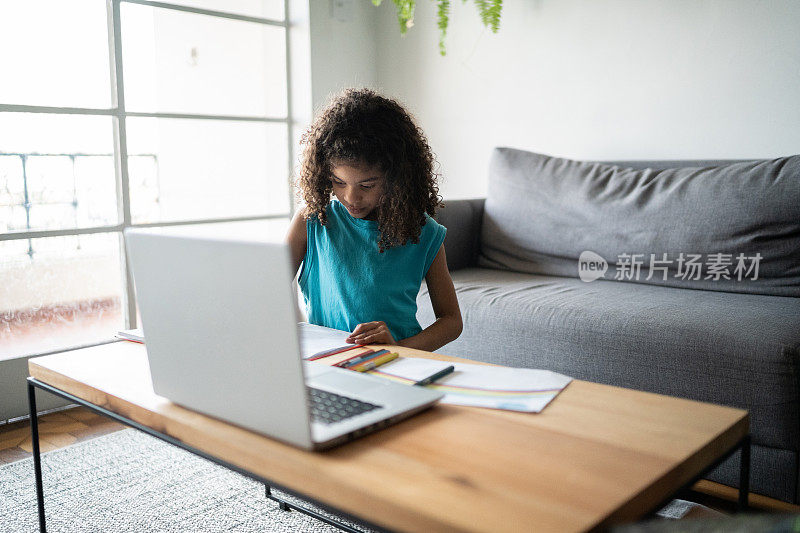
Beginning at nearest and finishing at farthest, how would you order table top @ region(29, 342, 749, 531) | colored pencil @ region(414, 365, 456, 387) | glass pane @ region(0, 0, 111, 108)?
table top @ region(29, 342, 749, 531), colored pencil @ region(414, 365, 456, 387), glass pane @ region(0, 0, 111, 108)

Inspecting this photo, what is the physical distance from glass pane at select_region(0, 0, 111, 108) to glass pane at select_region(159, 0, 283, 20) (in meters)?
0.38

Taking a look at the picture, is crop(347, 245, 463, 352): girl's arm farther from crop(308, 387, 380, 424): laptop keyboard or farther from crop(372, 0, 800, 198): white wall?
crop(372, 0, 800, 198): white wall

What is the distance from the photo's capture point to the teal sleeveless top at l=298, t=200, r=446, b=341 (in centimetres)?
137

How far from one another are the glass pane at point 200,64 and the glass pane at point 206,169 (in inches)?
3.0

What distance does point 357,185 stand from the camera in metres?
1.27

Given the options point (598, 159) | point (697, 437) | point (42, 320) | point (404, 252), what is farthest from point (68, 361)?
point (598, 159)

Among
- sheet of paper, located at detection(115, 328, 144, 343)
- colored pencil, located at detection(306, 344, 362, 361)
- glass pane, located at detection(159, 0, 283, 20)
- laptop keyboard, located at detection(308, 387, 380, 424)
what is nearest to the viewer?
laptop keyboard, located at detection(308, 387, 380, 424)

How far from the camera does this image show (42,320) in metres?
2.38

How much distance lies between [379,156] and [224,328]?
66 cm

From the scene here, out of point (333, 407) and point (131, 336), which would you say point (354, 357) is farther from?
point (131, 336)

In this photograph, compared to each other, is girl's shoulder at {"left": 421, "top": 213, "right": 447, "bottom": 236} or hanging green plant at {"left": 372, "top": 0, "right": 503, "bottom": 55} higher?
hanging green plant at {"left": 372, "top": 0, "right": 503, "bottom": 55}

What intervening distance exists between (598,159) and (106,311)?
2.01 metres

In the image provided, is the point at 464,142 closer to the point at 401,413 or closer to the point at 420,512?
the point at 401,413

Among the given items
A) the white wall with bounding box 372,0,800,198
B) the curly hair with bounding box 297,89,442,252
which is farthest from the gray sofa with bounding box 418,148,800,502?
the curly hair with bounding box 297,89,442,252
